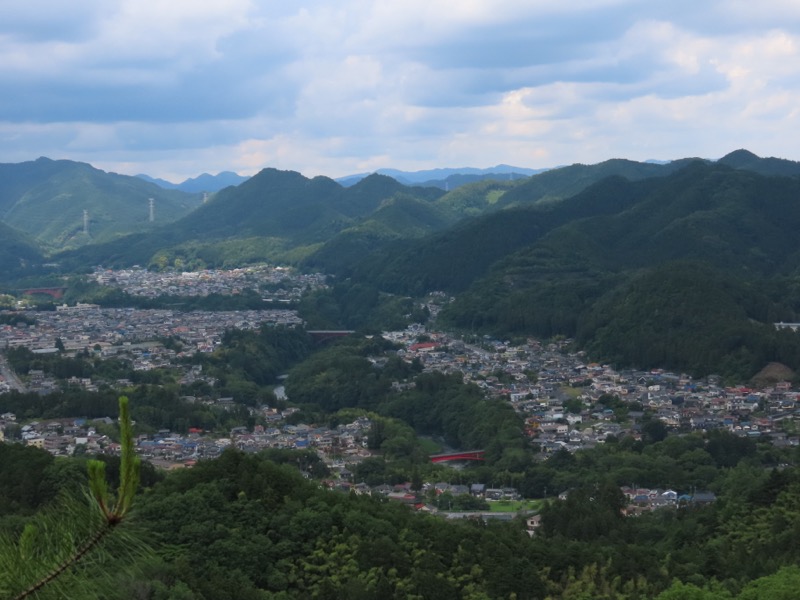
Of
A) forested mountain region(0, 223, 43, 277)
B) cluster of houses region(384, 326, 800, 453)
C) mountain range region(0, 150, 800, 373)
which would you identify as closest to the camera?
cluster of houses region(384, 326, 800, 453)

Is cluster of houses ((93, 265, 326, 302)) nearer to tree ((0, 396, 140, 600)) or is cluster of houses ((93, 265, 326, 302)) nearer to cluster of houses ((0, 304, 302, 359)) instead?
cluster of houses ((0, 304, 302, 359))

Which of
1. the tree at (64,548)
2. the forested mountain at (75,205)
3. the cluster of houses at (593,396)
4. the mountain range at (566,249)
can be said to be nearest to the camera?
the tree at (64,548)

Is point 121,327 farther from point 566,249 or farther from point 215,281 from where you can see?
point 566,249

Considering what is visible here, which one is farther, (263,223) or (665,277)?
(263,223)

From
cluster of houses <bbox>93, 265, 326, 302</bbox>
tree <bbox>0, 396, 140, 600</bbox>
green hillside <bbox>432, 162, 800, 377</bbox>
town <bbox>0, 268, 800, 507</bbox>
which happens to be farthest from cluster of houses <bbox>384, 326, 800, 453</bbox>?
tree <bbox>0, 396, 140, 600</bbox>

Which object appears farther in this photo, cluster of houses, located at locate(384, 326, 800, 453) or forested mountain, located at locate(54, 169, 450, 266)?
forested mountain, located at locate(54, 169, 450, 266)

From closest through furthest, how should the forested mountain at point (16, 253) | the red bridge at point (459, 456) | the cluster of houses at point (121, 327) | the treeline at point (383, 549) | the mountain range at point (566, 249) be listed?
the treeline at point (383, 549) → the red bridge at point (459, 456) → the mountain range at point (566, 249) → the cluster of houses at point (121, 327) → the forested mountain at point (16, 253)

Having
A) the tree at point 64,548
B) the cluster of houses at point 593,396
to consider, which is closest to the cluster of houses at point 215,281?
the cluster of houses at point 593,396

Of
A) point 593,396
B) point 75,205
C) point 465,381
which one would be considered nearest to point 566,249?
point 465,381

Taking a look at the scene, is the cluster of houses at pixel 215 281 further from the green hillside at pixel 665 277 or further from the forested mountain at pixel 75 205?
the forested mountain at pixel 75 205

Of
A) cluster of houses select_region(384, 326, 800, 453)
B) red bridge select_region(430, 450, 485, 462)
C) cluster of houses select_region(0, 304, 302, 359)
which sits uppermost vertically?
cluster of houses select_region(0, 304, 302, 359)
